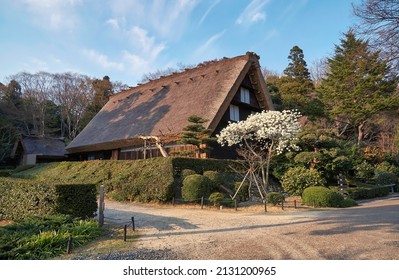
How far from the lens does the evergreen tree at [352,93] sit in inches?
970

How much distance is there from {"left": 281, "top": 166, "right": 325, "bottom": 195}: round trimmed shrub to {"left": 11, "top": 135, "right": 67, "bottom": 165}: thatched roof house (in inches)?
949

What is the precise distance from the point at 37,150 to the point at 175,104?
60.4ft

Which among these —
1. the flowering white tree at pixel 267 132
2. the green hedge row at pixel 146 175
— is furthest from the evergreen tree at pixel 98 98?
the flowering white tree at pixel 267 132

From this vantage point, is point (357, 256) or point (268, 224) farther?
point (268, 224)

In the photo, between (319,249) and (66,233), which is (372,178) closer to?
(319,249)

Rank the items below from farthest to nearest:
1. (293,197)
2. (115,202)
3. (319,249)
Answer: (293,197) < (115,202) < (319,249)

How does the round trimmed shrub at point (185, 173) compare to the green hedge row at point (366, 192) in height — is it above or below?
above

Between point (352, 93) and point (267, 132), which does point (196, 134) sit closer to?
point (267, 132)

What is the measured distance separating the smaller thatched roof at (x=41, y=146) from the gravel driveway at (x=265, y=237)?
83.1 ft

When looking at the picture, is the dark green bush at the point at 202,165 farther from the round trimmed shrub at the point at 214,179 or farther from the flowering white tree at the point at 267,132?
the flowering white tree at the point at 267,132

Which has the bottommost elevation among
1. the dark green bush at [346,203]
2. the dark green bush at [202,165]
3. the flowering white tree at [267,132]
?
the dark green bush at [346,203]

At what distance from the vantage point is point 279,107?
28.7 metres
